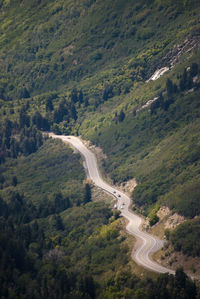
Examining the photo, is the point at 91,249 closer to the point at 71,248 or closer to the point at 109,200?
the point at 71,248

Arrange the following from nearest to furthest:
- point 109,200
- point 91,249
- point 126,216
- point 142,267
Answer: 1. point 142,267
2. point 91,249
3. point 126,216
4. point 109,200

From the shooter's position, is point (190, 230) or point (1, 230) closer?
point (190, 230)

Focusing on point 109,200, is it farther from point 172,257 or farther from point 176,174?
point 172,257

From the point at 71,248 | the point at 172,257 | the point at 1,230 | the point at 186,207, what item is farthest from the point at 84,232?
the point at 172,257

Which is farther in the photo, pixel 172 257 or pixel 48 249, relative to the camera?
pixel 48 249

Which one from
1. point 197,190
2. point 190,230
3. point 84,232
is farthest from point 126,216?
point 190,230

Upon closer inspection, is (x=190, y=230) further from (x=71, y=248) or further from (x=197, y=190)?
(x=71, y=248)

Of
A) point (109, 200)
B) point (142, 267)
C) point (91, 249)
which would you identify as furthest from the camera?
point (109, 200)

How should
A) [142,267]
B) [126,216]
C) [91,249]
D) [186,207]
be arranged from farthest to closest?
[126,216] → [91,249] → [186,207] → [142,267]

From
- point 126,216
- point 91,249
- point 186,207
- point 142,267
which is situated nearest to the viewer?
point 142,267
